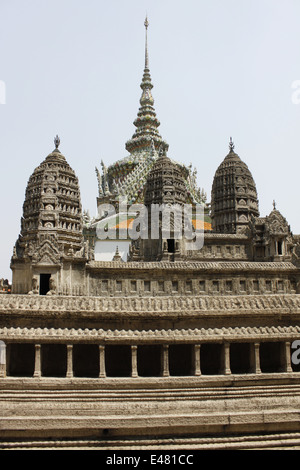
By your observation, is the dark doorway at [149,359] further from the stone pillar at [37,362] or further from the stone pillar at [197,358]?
the stone pillar at [37,362]

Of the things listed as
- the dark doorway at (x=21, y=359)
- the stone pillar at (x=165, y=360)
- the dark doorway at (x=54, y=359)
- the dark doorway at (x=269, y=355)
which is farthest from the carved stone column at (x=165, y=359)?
the dark doorway at (x=21, y=359)

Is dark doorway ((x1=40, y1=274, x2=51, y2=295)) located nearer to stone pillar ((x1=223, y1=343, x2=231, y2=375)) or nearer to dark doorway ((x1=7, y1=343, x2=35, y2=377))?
dark doorway ((x1=7, y1=343, x2=35, y2=377))

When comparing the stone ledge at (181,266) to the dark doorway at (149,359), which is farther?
the stone ledge at (181,266)

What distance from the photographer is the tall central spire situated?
85.1 meters

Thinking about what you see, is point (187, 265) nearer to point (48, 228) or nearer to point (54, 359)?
point (48, 228)

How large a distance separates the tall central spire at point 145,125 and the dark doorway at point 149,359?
63.9 metres

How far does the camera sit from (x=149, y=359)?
22219 mm

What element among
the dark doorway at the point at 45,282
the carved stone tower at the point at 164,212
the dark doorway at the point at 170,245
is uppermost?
the carved stone tower at the point at 164,212

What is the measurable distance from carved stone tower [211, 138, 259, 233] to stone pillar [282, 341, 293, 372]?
30.6 metres

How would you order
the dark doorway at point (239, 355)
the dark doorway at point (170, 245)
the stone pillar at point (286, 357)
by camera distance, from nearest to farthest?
the stone pillar at point (286, 357)
the dark doorway at point (239, 355)
the dark doorway at point (170, 245)

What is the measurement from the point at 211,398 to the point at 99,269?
59.2ft

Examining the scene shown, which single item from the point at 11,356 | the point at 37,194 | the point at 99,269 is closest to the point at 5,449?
the point at 11,356

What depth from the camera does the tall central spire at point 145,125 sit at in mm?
85062

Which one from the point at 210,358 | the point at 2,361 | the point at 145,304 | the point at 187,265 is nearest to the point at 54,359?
the point at 2,361
